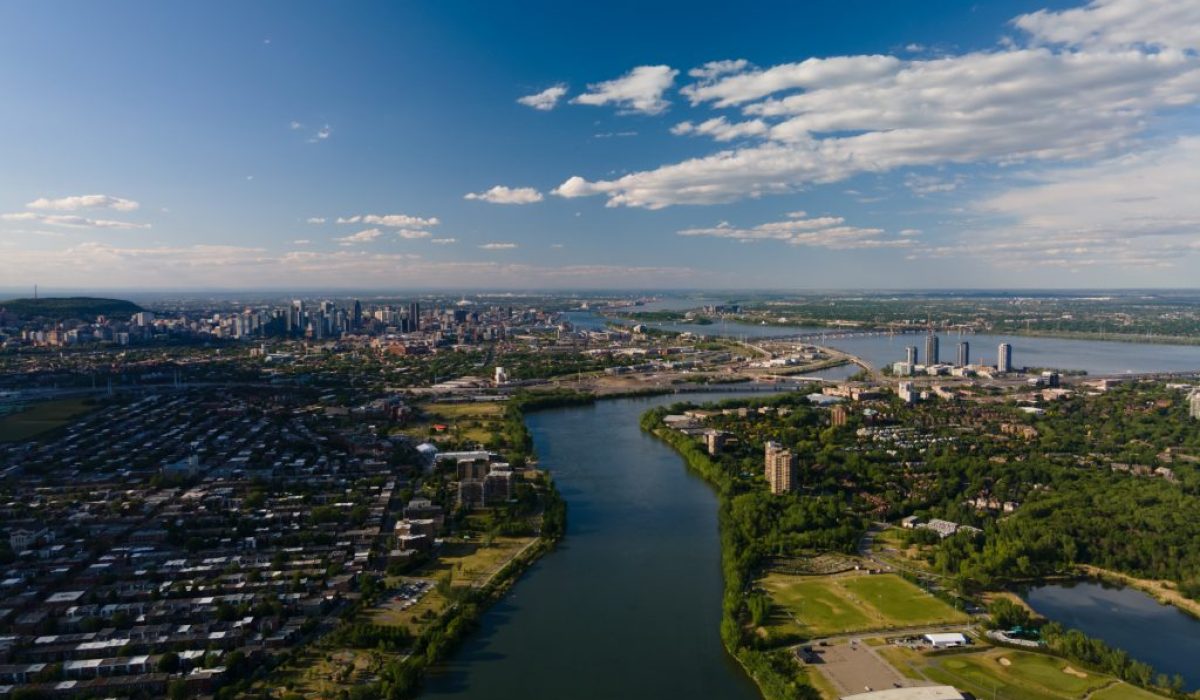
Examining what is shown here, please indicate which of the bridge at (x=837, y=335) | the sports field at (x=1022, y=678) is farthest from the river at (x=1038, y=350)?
the sports field at (x=1022, y=678)

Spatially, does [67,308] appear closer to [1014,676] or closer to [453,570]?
[453,570]

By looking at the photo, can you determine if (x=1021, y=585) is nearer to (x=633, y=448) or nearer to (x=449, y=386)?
(x=633, y=448)

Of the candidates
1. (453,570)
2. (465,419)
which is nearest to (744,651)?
(453,570)

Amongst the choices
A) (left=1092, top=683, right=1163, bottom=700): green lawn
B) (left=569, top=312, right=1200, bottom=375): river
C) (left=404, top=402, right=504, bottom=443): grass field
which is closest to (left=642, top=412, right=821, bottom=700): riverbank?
(left=1092, top=683, right=1163, bottom=700): green lawn

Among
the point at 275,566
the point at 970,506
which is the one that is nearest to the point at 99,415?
the point at 275,566

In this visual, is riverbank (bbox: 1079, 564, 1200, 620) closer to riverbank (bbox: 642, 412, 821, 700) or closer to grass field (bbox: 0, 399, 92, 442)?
riverbank (bbox: 642, 412, 821, 700)

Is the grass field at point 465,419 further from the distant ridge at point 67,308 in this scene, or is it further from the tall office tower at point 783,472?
the distant ridge at point 67,308
